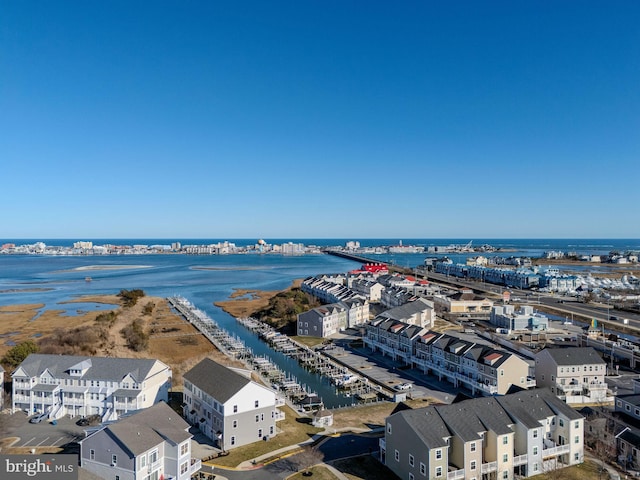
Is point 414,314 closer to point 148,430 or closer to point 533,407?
point 533,407

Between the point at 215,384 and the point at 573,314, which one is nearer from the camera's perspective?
the point at 215,384

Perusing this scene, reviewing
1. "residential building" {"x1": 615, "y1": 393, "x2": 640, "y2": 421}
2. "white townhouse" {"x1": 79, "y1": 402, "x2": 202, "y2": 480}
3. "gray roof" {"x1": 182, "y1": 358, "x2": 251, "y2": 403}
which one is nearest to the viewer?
"white townhouse" {"x1": 79, "y1": 402, "x2": 202, "y2": 480}

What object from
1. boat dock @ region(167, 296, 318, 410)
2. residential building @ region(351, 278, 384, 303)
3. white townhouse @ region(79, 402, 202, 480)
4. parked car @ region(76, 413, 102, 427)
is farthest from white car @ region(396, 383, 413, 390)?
residential building @ region(351, 278, 384, 303)

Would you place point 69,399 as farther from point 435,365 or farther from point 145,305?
point 145,305

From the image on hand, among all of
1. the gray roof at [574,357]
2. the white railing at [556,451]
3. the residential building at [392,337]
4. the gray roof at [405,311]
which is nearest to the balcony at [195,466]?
the white railing at [556,451]

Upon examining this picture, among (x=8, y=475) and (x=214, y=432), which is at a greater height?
(x=8, y=475)

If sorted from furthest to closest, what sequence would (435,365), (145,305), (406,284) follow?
1. (406,284)
2. (145,305)
3. (435,365)

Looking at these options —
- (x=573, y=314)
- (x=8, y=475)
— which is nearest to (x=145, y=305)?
(x=8, y=475)

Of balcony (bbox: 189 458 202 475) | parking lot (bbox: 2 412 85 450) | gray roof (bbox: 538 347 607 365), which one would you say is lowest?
parking lot (bbox: 2 412 85 450)

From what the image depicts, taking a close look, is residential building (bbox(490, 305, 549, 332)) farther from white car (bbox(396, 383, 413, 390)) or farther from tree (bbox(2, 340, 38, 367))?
tree (bbox(2, 340, 38, 367))
